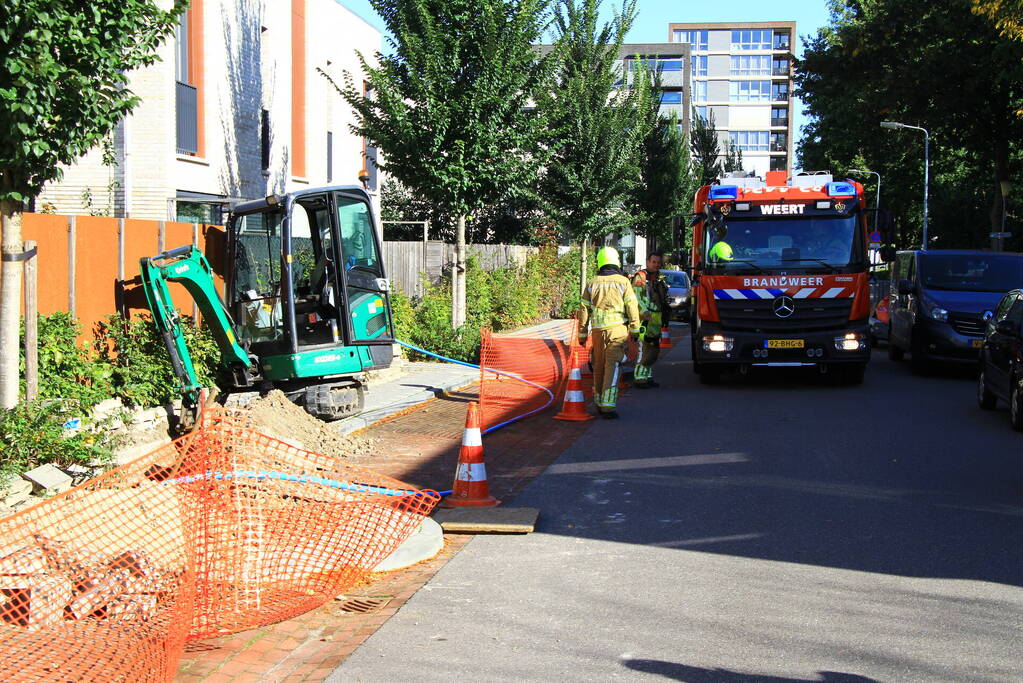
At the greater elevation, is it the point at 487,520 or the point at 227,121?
the point at 227,121

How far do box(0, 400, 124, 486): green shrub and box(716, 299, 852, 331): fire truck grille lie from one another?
30.5 feet

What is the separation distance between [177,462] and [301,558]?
3.97 feet

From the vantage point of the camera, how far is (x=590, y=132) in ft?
97.9

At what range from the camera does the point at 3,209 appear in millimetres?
8367

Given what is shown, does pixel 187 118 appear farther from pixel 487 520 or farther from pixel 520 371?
pixel 487 520

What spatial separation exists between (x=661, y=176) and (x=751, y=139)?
3152 inches

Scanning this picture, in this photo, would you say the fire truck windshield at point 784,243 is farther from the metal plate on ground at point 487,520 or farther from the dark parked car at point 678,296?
the dark parked car at point 678,296

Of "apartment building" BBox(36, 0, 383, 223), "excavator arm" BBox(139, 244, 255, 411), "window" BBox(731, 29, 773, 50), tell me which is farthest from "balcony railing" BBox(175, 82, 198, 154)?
"window" BBox(731, 29, 773, 50)

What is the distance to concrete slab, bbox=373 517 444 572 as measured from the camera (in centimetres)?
639

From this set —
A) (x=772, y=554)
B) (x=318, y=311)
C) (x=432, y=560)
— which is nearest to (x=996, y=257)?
(x=318, y=311)

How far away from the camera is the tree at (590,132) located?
2973cm

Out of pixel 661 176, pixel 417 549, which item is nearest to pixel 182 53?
pixel 417 549

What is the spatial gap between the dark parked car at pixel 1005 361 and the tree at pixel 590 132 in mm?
17308

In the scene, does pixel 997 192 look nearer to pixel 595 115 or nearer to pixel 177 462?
pixel 595 115
